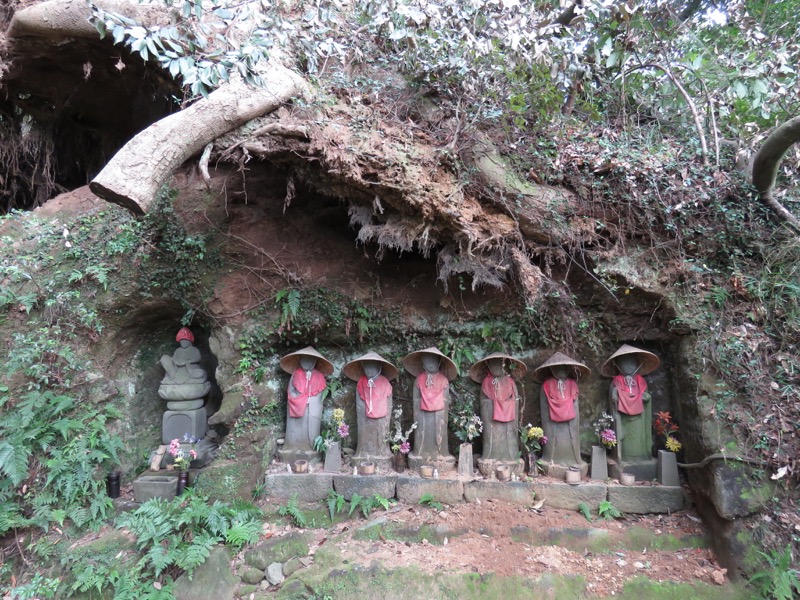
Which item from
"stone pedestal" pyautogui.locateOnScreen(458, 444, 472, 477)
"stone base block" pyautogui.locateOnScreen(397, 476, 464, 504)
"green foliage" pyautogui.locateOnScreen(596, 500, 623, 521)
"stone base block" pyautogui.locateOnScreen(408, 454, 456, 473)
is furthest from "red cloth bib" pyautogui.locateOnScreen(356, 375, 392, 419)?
"green foliage" pyautogui.locateOnScreen(596, 500, 623, 521)

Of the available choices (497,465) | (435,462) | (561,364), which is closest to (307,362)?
(435,462)

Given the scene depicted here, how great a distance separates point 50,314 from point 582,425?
6.89m

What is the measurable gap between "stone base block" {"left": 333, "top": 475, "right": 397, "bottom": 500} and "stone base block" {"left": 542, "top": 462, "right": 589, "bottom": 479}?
1.85m

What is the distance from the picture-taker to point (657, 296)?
513 centimetres

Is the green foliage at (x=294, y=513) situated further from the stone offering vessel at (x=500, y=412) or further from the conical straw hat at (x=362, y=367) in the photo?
the stone offering vessel at (x=500, y=412)

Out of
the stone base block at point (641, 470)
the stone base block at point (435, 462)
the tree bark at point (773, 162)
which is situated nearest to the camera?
the tree bark at point (773, 162)

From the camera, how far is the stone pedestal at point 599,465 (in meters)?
5.09

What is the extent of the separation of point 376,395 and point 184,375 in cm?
277

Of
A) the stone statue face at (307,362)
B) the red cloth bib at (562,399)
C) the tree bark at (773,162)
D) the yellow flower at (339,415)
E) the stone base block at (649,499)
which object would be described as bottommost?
the stone base block at (649,499)

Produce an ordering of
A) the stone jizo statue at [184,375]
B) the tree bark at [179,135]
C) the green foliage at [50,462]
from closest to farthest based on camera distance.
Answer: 1. the tree bark at [179,135]
2. the green foliage at [50,462]
3. the stone jizo statue at [184,375]

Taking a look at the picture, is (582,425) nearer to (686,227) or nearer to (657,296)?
(657,296)

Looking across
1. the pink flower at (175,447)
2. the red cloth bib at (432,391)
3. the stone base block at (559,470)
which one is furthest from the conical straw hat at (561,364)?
the pink flower at (175,447)

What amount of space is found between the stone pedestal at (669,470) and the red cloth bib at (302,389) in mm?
4158

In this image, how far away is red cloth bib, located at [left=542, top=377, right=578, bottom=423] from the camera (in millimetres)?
5254
